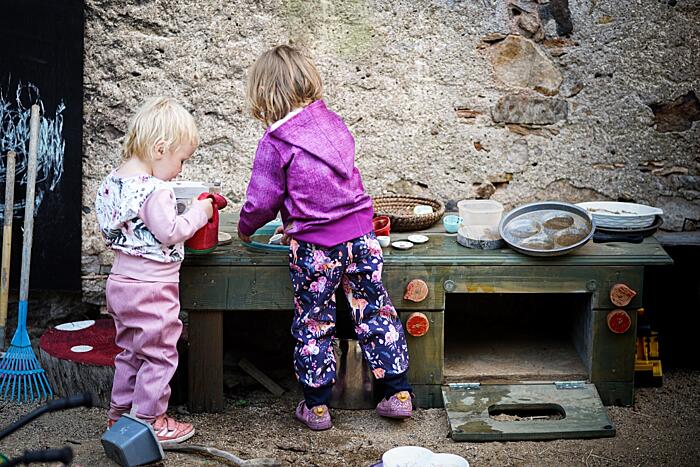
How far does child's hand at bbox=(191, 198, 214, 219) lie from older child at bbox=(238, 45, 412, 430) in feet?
0.46

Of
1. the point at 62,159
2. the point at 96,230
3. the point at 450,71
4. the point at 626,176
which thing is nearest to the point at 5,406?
the point at 96,230

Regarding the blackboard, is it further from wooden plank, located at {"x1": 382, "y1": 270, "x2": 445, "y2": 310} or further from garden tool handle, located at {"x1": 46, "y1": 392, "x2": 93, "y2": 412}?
garden tool handle, located at {"x1": 46, "y1": 392, "x2": 93, "y2": 412}

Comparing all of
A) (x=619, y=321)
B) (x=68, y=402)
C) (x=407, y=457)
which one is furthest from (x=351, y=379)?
(x=68, y=402)

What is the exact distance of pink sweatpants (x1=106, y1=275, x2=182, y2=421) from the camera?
3.60 meters

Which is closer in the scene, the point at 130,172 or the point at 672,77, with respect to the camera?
the point at 130,172

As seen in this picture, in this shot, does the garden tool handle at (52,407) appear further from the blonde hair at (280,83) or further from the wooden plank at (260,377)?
the wooden plank at (260,377)

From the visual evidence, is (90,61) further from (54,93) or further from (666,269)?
(666,269)

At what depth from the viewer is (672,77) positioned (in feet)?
15.3

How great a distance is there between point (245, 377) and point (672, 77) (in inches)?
108

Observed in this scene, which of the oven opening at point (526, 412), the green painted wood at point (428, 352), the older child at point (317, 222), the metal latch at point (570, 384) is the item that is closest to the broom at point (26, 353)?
the older child at point (317, 222)

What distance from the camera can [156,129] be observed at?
3.54 metres

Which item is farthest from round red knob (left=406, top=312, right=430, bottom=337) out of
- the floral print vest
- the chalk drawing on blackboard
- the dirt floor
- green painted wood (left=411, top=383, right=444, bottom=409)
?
the chalk drawing on blackboard

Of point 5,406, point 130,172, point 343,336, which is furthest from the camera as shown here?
point 343,336

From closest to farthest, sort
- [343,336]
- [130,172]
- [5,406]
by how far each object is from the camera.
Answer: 1. [130,172]
2. [5,406]
3. [343,336]
